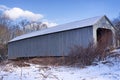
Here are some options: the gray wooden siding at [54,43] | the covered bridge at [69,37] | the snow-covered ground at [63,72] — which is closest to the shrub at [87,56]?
the snow-covered ground at [63,72]

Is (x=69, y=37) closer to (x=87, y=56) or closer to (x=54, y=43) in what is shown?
(x=54, y=43)

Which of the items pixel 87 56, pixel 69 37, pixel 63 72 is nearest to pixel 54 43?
pixel 69 37

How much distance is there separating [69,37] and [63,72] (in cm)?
855

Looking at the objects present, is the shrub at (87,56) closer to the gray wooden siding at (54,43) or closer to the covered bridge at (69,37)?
the covered bridge at (69,37)

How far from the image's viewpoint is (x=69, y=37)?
719 inches

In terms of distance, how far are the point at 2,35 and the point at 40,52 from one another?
115 ft

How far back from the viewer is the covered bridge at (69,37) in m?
16.8

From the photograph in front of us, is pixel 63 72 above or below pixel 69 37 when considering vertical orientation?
below

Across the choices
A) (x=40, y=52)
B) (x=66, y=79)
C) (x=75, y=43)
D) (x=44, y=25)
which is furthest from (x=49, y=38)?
(x=44, y=25)

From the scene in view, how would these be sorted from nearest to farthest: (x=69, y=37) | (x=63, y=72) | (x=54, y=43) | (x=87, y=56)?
(x=63, y=72) < (x=87, y=56) < (x=69, y=37) < (x=54, y=43)

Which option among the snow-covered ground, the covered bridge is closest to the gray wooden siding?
the covered bridge

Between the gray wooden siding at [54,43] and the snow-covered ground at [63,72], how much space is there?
4694 mm

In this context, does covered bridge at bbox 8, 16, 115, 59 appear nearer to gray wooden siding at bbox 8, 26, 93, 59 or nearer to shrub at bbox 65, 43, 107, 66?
gray wooden siding at bbox 8, 26, 93, 59

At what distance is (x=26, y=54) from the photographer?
25125mm
